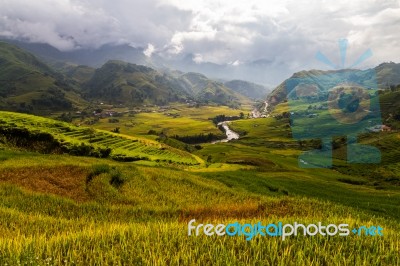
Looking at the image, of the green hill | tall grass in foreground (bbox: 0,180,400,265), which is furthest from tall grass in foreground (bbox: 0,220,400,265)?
the green hill

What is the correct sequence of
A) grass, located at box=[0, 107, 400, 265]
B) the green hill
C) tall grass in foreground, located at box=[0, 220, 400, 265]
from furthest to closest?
the green hill, grass, located at box=[0, 107, 400, 265], tall grass in foreground, located at box=[0, 220, 400, 265]

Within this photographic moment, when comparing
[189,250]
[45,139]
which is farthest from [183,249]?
[45,139]

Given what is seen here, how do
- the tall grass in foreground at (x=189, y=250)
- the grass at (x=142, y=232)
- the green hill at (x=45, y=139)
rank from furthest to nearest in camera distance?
the green hill at (x=45, y=139)
the grass at (x=142, y=232)
the tall grass in foreground at (x=189, y=250)

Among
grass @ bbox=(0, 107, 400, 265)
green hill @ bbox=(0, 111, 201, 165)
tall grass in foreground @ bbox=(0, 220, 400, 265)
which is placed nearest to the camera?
tall grass in foreground @ bbox=(0, 220, 400, 265)

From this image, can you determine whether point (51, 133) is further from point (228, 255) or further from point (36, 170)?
point (228, 255)

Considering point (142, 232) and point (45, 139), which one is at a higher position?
point (45, 139)

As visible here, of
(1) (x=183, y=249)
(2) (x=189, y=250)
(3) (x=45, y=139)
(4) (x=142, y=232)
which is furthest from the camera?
(3) (x=45, y=139)

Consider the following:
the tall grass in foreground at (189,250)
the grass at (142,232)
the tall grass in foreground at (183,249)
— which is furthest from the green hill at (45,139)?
the tall grass in foreground at (189,250)

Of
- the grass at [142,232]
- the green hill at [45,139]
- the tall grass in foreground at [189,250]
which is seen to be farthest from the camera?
the green hill at [45,139]

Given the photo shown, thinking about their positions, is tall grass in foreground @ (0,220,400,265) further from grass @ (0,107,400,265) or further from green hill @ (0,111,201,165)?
green hill @ (0,111,201,165)

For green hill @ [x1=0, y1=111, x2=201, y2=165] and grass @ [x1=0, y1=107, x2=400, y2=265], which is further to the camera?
green hill @ [x1=0, y1=111, x2=201, y2=165]

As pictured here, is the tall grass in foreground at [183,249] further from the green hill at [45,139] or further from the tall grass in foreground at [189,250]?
the green hill at [45,139]

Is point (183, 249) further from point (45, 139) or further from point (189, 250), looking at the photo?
point (45, 139)

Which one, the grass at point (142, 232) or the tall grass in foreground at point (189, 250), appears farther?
the grass at point (142, 232)
